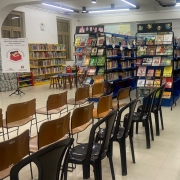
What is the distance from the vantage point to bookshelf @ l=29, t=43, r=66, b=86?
12520 mm

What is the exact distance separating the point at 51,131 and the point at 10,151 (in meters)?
0.60

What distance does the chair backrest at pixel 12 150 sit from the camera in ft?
7.09

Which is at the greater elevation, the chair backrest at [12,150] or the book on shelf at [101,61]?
the book on shelf at [101,61]

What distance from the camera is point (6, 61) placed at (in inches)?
339

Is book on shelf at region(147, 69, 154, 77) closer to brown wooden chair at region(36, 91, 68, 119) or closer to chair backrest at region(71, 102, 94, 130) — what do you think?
brown wooden chair at region(36, 91, 68, 119)

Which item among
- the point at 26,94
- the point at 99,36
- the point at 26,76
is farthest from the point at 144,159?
the point at 26,76

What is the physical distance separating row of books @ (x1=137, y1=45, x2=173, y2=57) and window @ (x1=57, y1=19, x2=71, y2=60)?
896 cm

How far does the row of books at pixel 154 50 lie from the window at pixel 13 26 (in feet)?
23.5

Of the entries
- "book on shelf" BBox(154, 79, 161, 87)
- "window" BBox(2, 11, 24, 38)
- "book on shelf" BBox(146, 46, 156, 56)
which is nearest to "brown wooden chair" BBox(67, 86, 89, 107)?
"book on shelf" BBox(154, 79, 161, 87)

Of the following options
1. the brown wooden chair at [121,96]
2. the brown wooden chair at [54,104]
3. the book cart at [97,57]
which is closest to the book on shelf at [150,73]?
the book cart at [97,57]

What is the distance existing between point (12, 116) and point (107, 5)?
36.0 ft

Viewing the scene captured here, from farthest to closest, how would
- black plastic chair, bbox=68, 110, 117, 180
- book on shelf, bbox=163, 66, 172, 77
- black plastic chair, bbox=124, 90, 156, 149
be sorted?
book on shelf, bbox=163, 66, 172, 77 → black plastic chair, bbox=124, 90, 156, 149 → black plastic chair, bbox=68, 110, 117, 180

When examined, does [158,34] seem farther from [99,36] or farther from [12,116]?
[12,116]

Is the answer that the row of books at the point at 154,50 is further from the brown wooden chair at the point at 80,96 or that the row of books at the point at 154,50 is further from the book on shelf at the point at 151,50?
the brown wooden chair at the point at 80,96
